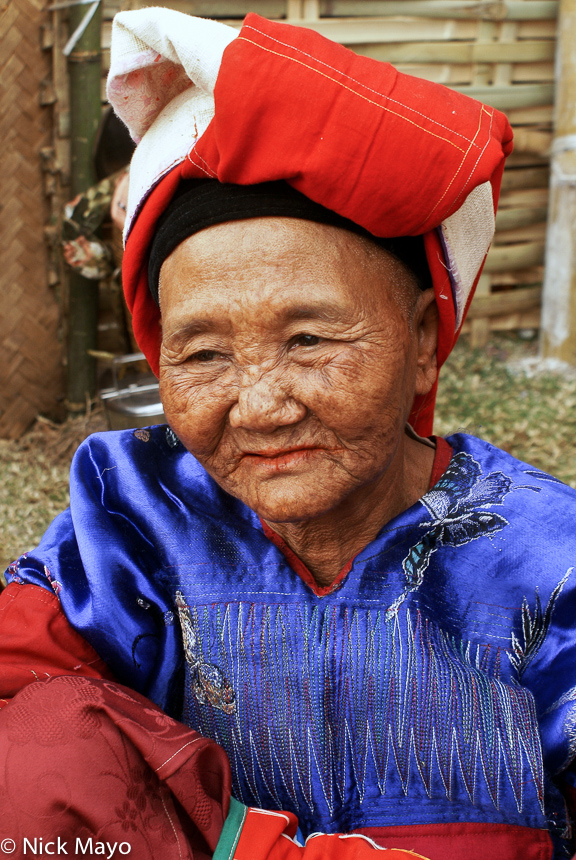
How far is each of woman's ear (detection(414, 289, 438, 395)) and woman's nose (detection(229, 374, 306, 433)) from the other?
370 millimetres

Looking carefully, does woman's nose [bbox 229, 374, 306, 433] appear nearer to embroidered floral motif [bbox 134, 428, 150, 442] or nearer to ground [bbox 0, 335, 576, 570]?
embroidered floral motif [bbox 134, 428, 150, 442]

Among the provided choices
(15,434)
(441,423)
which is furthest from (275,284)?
(15,434)

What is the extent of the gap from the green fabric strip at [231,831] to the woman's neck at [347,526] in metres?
0.51

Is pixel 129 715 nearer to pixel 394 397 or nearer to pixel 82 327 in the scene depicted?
pixel 394 397

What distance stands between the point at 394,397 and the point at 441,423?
3.68 metres

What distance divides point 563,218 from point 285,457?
4.91 meters

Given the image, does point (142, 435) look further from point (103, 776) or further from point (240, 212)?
point (103, 776)

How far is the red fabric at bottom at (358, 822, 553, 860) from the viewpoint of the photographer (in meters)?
1.46

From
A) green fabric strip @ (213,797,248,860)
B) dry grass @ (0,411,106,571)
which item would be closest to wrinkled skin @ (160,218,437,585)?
green fabric strip @ (213,797,248,860)

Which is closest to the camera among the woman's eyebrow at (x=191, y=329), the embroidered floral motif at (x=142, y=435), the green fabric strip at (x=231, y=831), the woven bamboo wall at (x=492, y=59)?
the green fabric strip at (x=231, y=831)

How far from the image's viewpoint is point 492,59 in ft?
18.2

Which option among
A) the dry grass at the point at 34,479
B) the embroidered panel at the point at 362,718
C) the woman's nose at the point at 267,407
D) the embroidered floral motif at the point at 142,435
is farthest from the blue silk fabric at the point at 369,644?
the dry grass at the point at 34,479

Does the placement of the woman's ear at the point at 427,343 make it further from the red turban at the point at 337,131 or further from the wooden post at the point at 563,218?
the wooden post at the point at 563,218

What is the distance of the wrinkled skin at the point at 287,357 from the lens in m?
1.32
